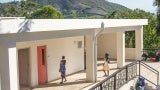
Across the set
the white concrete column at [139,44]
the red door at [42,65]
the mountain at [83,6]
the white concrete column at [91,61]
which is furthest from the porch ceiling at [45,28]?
the mountain at [83,6]

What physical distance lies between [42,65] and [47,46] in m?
1.02

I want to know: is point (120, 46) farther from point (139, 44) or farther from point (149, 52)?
point (149, 52)

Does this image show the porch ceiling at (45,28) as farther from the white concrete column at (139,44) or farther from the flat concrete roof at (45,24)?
the white concrete column at (139,44)

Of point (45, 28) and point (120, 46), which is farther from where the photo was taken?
point (120, 46)

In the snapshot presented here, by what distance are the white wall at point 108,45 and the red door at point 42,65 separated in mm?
11259

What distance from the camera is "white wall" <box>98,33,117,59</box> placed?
88.8ft

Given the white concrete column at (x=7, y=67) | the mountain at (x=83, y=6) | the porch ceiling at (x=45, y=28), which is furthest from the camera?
the mountain at (x=83, y=6)

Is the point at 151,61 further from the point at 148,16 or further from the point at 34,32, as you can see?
the point at 148,16

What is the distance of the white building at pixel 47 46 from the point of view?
33.4 feet

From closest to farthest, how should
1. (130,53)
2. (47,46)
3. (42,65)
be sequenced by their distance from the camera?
1. (42,65)
2. (47,46)
3. (130,53)

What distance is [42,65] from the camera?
16.5m

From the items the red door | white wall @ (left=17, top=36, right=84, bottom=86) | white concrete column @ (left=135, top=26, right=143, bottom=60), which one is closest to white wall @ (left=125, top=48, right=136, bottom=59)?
white concrete column @ (left=135, top=26, right=143, bottom=60)

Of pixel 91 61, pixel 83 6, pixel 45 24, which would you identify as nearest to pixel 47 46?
pixel 91 61

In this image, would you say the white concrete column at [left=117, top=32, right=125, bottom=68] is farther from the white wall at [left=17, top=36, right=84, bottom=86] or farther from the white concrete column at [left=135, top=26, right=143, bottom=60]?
the white concrete column at [left=135, top=26, right=143, bottom=60]
